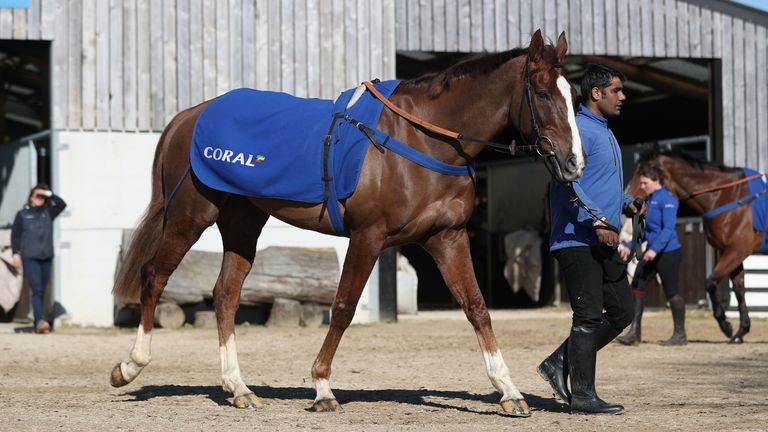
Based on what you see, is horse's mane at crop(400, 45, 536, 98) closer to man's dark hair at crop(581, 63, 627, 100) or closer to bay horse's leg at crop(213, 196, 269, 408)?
man's dark hair at crop(581, 63, 627, 100)

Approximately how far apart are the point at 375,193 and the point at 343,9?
974 cm

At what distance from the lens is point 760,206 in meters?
13.4

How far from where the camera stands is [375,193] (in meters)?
7.03

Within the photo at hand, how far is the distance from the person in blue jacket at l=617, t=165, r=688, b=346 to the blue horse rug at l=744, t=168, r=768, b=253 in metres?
1.44

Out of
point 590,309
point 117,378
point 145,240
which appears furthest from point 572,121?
point 117,378

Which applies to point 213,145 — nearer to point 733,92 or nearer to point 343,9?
point 343,9

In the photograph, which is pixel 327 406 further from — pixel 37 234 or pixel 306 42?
pixel 306 42

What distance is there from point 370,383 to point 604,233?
2.79m

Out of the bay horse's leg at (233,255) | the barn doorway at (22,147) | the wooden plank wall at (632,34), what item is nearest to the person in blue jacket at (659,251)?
the bay horse's leg at (233,255)

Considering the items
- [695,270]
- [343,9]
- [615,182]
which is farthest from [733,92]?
[615,182]

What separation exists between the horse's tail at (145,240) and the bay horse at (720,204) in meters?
6.53

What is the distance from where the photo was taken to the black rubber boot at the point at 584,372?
6.93 meters

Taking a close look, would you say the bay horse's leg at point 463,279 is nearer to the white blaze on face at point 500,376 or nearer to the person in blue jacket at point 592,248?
the white blaze on face at point 500,376

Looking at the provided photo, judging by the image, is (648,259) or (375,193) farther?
(648,259)
